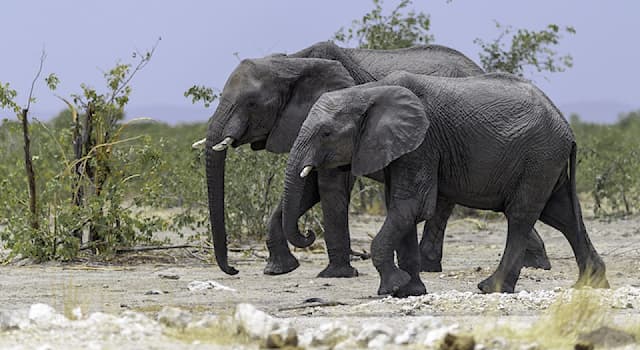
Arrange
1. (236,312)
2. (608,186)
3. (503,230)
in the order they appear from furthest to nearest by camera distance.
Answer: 1. (608,186)
2. (503,230)
3. (236,312)

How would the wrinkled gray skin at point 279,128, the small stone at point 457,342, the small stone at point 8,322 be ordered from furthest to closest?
1. the wrinkled gray skin at point 279,128
2. the small stone at point 8,322
3. the small stone at point 457,342

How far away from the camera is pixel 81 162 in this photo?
42.6 feet

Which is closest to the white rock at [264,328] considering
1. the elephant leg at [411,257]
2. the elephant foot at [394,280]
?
the elephant foot at [394,280]

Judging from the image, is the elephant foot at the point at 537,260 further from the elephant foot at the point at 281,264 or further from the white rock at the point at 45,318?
the white rock at the point at 45,318

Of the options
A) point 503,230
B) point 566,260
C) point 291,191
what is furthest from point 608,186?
point 291,191

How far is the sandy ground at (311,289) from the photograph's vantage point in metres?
8.55

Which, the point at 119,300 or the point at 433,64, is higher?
the point at 433,64

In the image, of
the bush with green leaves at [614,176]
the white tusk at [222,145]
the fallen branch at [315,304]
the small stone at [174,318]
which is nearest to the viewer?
the small stone at [174,318]

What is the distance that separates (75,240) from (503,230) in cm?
718

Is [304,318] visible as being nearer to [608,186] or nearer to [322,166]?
[322,166]

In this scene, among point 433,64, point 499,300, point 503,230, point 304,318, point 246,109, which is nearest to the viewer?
point 304,318

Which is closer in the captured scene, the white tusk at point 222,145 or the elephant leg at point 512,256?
the elephant leg at point 512,256

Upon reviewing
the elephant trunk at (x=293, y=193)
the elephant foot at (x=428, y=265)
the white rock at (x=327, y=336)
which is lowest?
the elephant foot at (x=428, y=265)

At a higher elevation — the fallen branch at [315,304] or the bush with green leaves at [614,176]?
the bush with green leaves at [614,176]
